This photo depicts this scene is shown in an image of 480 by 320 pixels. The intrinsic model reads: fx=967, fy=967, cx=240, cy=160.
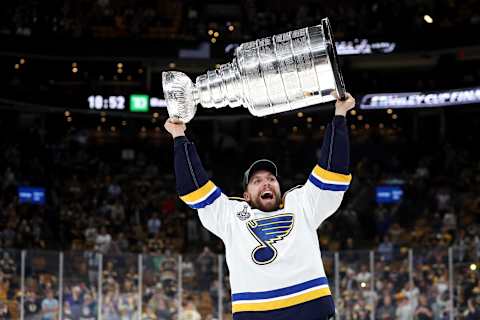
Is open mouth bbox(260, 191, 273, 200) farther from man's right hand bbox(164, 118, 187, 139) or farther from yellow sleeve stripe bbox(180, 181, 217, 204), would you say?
man's right hand bbox(164, 118, 187, 139)

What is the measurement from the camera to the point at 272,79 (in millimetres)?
3842

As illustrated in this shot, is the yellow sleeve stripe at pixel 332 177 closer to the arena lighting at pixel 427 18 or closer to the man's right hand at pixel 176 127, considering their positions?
the man's right hand at pixel 176 127

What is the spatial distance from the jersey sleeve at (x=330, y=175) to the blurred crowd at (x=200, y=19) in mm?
16854

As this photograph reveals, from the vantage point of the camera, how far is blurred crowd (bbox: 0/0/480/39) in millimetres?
20516

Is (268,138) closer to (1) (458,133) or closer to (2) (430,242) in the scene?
(1) (458,133)

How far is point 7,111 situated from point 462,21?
10.7m

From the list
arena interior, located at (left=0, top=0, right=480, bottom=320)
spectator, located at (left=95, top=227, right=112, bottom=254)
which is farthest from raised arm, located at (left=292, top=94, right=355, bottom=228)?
spectator, located at (left=95, top=227, right=112, bottom=254)

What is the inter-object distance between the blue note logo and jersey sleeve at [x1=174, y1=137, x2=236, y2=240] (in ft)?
0.40

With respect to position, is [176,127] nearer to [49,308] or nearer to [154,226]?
[49,308]

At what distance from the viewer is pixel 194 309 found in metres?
11.6

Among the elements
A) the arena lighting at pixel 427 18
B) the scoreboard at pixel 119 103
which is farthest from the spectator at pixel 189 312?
the arena lighting at pixel 427 18

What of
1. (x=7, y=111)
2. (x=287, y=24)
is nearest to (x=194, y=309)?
(x=287, y=24)

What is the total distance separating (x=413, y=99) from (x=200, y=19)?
5.40 meters

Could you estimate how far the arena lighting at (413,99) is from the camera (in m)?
19.5
